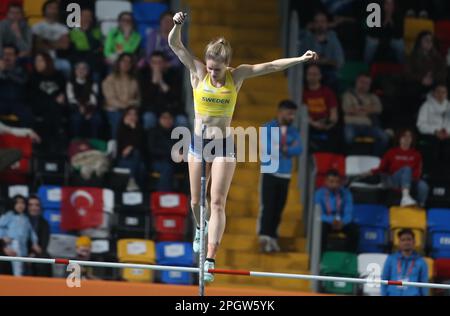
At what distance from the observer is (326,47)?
1916cm

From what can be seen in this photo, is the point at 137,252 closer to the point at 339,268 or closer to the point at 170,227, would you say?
the point at 170,227

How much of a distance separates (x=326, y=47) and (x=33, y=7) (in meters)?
3.79

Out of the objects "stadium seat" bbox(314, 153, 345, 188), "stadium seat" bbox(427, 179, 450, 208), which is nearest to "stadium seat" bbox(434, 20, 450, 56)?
"stadium seat" bbox(427, 179, 450, 208)

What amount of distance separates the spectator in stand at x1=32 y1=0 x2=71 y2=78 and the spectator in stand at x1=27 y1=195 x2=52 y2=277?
2.49 m

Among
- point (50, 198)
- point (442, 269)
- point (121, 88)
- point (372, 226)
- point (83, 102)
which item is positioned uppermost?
point (121, 88)

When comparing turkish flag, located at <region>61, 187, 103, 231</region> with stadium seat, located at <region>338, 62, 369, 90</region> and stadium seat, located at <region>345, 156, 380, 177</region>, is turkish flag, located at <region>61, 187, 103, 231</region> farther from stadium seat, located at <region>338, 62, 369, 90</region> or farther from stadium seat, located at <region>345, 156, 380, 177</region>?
stadium seat, located at <region>338, 62, 369, 90</region>

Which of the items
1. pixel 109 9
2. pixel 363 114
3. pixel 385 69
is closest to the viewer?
pixel 363 114

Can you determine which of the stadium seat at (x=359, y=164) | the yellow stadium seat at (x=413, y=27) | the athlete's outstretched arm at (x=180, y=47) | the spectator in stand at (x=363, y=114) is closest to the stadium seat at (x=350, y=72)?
the spectator in stand at (x=363, y=114)

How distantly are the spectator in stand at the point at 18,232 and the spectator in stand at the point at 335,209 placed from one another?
324 cm

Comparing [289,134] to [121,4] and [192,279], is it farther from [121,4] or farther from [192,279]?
[121,4]

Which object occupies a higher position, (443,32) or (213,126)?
(443,32)

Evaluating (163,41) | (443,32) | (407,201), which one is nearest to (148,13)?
(163,41)

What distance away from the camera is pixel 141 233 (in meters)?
17.3

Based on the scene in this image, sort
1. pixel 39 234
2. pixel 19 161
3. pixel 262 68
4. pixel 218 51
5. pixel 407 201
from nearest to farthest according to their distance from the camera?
pixel 218 51, pixel 262 68, pixel 39 234, pixel 407 201, pixel 19 161
